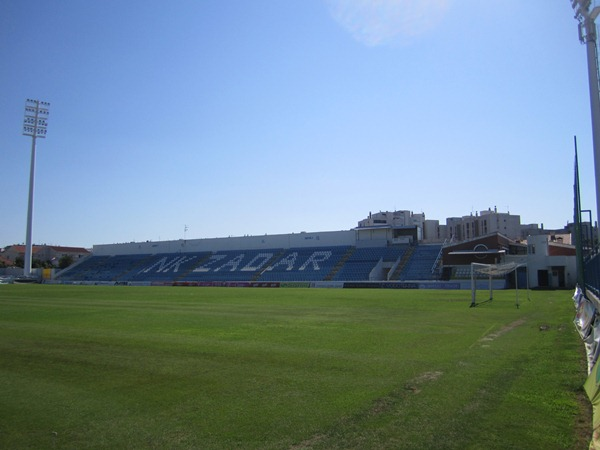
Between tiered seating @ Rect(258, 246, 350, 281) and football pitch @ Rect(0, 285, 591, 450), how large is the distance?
50.1 m

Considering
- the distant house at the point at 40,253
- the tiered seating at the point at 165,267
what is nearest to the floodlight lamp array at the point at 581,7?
the tiered seating at the point at 165,267

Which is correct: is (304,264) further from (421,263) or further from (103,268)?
(103,268)

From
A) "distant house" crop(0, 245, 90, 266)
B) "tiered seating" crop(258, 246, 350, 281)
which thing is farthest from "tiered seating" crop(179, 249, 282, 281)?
"distant house" crop(0, 245, 90, 266)

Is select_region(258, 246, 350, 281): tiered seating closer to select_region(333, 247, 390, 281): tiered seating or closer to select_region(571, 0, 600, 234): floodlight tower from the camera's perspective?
select_region(333, 247, 390, 281): tiered seating

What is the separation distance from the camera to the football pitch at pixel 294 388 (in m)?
5.86

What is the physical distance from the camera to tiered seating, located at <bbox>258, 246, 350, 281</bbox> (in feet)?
A: 217

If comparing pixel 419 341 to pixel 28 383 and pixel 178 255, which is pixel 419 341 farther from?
pixel 178 255

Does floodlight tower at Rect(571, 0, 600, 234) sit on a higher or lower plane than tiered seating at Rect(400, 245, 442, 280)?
higher

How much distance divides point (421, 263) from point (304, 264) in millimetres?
17552

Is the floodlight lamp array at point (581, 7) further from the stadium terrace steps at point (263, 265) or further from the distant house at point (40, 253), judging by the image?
the distant house at point (40, 253)

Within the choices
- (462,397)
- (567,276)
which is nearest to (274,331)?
(462,397)

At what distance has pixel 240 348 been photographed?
485 inches

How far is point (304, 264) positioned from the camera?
69.9m

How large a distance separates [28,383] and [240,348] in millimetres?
4973
